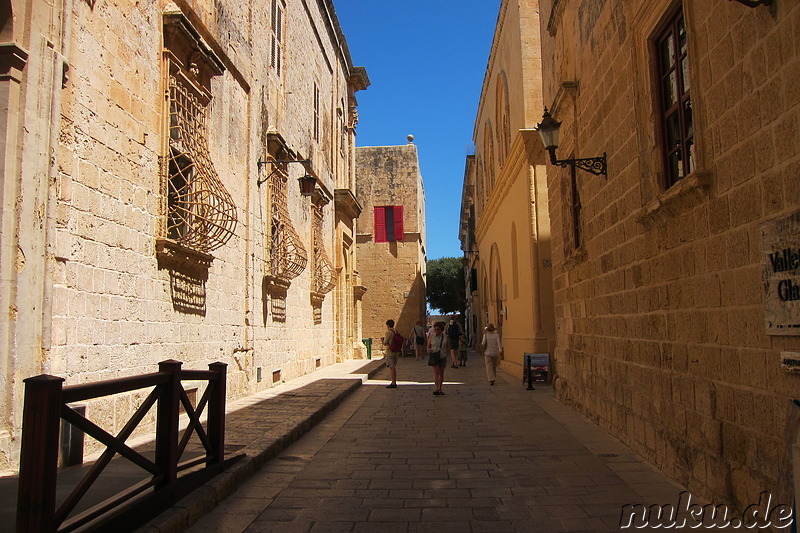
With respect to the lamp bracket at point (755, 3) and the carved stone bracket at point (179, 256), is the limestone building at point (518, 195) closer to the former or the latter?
the carved stone bracket at point (179, 256)

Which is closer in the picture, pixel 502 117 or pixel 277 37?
pixel 277 37

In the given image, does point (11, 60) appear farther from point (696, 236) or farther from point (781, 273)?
point (781, 273)

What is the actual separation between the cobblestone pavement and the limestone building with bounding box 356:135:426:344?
24.1m

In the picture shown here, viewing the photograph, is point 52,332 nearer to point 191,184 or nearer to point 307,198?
point 191,184

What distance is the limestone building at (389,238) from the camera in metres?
33.2

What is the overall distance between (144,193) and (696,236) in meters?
5.62

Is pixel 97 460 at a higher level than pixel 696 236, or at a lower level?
lower

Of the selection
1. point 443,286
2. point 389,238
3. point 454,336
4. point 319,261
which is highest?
point 389,238

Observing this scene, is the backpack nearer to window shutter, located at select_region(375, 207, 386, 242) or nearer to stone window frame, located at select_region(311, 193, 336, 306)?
stone window frame, located at select_region(311, 193, 336, 306)

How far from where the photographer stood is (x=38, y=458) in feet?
→ 9.19

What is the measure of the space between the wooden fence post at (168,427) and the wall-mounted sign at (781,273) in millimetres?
3631

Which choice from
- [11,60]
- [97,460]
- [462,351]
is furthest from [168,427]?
[462,351]

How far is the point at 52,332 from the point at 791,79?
5600 millimetres

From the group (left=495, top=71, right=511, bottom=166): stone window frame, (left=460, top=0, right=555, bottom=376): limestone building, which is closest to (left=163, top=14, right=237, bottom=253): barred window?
(left=460, top=0, right=555, bottom=376): limestone building
